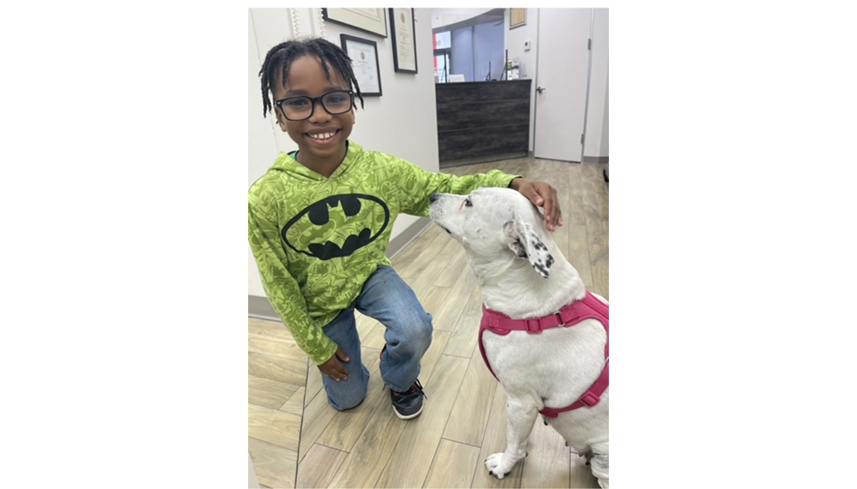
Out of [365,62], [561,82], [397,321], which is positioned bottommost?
[397,321]

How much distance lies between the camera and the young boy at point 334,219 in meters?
1.07

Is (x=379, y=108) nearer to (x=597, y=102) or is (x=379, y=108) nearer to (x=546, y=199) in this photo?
(x=546, y=199)

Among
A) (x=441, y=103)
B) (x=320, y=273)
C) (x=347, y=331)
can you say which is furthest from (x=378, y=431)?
(x=441, y=103)

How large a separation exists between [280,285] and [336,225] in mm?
269

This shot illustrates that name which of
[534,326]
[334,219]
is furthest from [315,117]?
[534,326]

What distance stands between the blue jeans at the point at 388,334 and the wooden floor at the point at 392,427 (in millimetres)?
110

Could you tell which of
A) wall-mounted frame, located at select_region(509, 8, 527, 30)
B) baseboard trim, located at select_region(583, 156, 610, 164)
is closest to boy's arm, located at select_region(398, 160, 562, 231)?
baseboard trim, located at select_region(583, 156, 610, 164)

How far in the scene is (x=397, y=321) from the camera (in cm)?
137

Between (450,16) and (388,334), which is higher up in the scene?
(450,16)

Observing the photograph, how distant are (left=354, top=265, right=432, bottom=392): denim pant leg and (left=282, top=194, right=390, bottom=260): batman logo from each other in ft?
0.61

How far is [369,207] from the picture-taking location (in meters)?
1.29

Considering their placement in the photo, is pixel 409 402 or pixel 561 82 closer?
pixel 409 402

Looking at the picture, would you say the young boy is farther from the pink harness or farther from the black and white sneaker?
the pink harness

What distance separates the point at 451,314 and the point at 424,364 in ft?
1.37
